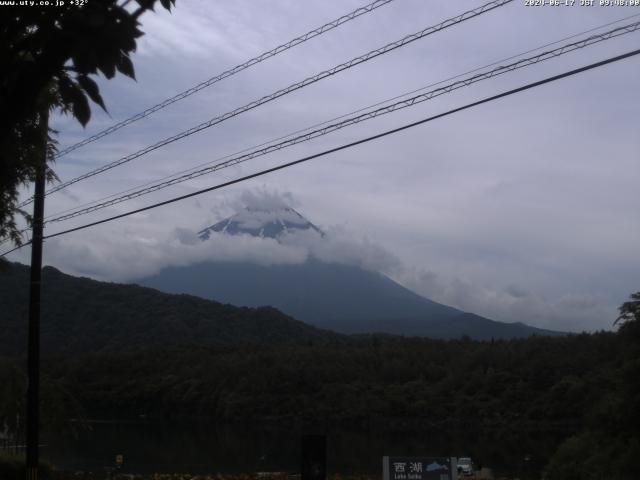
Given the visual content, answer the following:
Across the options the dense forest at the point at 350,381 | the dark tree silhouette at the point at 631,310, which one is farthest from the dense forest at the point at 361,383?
the dark tree silhouette at the point at 631,310

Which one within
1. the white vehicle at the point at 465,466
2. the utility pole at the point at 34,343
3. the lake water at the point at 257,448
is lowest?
the lake water at the point at 257,448

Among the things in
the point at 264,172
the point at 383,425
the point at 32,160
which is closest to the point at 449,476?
the point at 264,172

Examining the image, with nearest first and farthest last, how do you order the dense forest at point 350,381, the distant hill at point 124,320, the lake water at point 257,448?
the lake water at point 257,448 → the dense forest at point 350,381 → the distant hill at point 124,320

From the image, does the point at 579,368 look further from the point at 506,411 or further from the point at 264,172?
the point at 264,172

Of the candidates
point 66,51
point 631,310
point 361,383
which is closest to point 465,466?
point 631,310

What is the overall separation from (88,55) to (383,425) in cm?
6940

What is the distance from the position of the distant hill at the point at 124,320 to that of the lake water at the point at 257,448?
29178 mm

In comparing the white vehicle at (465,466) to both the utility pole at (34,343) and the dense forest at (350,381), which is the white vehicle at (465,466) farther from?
the dense forest at (350,381)

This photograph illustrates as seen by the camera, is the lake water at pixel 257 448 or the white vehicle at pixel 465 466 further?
the lake water at pixel 257 448

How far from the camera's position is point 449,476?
39.5ft

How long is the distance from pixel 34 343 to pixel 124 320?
347 ft

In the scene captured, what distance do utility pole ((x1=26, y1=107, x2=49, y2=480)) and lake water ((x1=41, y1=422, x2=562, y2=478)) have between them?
834 cm

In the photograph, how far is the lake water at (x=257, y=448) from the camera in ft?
114

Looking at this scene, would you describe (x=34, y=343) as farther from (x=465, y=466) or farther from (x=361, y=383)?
(x=361, y=383)
